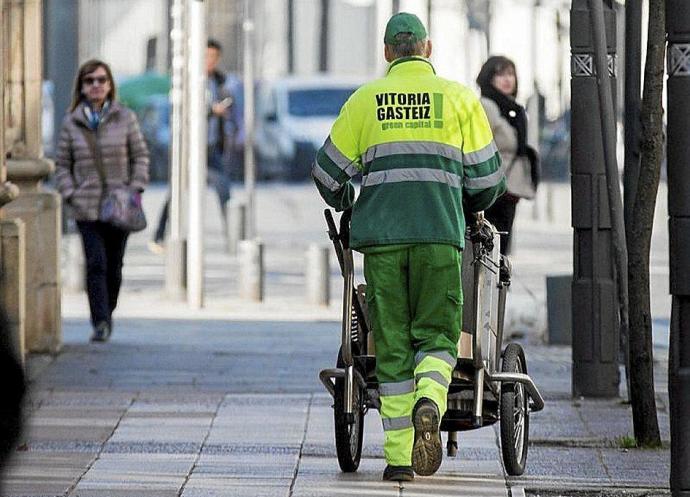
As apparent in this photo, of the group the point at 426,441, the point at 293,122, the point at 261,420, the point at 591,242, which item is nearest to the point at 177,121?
the point at 591,242

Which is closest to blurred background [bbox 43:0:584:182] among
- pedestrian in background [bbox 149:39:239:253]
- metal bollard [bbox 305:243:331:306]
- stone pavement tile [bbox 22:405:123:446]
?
pedestrian in background [bbox 149:39:239:253]

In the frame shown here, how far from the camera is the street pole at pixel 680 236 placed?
648 cm

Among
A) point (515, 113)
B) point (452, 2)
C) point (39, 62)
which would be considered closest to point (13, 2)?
point (39, 62)

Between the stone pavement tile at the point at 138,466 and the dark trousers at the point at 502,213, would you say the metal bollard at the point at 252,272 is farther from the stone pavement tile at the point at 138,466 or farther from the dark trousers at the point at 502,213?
the stone pavement tile at the point at 138,466

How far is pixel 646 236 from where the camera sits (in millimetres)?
8758

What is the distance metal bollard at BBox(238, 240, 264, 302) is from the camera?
16297 mm

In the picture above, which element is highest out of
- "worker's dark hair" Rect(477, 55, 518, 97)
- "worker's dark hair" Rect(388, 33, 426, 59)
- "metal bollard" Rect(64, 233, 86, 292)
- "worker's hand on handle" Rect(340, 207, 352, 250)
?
"worker's dark hair" Rect(388, 33, 426, 59)

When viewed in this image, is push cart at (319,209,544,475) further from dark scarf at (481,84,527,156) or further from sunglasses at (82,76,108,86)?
sunglasses at (82,76,108,86)

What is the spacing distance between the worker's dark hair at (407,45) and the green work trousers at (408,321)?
2.54ft

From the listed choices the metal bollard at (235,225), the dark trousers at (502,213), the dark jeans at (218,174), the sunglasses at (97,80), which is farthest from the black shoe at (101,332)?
the metal bollard at (235,225)

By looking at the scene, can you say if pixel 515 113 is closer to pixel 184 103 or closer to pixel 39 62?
pixel 39 62

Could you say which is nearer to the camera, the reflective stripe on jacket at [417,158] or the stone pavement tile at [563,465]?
the reflective stripe on jacket at [417,158]

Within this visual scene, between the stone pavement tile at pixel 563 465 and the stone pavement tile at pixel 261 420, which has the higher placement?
the stone pavement tile at pixel 563 465

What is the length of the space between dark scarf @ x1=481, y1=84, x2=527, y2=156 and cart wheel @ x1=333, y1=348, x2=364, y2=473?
4545 mm
